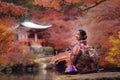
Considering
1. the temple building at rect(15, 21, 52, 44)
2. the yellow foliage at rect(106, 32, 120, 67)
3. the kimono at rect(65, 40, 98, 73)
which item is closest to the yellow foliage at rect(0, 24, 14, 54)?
the yellow foliage at rect(106, 32, 120, 67)

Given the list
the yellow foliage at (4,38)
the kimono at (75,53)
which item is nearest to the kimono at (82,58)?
the kimono at (75,53)

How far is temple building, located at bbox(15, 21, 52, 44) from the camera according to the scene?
37.5 meters

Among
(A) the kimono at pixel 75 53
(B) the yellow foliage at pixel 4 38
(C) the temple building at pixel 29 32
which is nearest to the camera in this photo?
(A) the kimono at pixel 75 53

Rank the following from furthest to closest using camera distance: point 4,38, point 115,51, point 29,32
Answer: point 29,32 < point 4,38 < point 115,51

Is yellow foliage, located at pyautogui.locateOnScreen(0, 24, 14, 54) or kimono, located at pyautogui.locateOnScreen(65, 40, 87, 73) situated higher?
yellow foliage, located at pyautogui.locateOnScreen(0, 24, 14, 54)

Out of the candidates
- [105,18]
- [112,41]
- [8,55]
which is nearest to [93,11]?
[105,18]

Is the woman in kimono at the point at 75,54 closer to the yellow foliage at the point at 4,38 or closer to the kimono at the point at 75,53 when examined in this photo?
the kimono at the point at 75,53

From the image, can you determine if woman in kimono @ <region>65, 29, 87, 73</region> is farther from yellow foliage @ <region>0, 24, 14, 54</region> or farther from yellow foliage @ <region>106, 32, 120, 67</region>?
yellow foliage @ <region>0, 24, 14, 54</region>

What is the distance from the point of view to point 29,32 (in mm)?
39562

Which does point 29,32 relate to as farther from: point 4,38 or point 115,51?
point 115,51

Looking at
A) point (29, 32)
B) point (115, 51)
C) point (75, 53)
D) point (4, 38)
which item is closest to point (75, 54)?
point (75, 53)

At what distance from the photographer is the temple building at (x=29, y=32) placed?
3747 cm

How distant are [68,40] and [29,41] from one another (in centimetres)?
636

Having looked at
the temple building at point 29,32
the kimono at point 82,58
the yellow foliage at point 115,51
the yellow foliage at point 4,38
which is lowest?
the kimono at point 82,58
